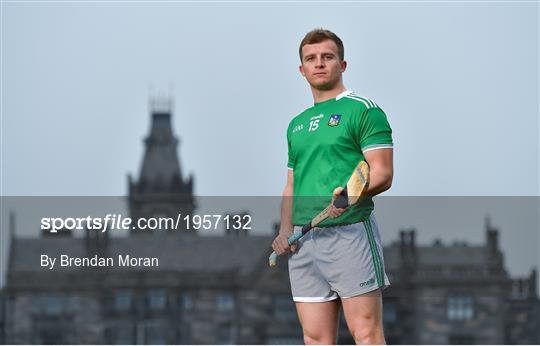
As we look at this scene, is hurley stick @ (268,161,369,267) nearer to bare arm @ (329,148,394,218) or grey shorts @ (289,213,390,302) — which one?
bare arm @ (329,148,394,218)

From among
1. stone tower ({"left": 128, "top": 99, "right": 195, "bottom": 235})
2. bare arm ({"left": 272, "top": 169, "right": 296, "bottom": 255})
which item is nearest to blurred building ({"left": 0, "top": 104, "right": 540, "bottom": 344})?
stone tower ({"left": 128, "top": 99, "right": 195, "bottom": 235})

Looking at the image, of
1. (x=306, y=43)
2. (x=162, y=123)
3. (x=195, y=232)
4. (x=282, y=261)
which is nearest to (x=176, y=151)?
(x=162, y=123)

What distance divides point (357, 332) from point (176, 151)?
108 meters

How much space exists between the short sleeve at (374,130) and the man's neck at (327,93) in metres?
0.23

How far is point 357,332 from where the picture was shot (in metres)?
5.69

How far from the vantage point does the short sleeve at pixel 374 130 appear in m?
5.72

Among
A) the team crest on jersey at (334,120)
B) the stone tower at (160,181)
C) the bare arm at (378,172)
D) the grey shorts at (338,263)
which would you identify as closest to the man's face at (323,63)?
the team crest on jersey at (334,120)

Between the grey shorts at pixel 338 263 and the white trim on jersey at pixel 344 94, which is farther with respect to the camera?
the white trim on jersey at pixel 344 94

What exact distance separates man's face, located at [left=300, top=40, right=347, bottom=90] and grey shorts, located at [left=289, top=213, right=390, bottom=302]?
67 cm

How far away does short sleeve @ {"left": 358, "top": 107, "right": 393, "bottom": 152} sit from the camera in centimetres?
572

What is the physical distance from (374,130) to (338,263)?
62cm

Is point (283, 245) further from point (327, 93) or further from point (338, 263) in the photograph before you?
point (327, 93)

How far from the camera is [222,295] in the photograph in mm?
87562

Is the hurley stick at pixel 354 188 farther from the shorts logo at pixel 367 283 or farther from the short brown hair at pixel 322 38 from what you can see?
the short brown hair at pixel 322 38
